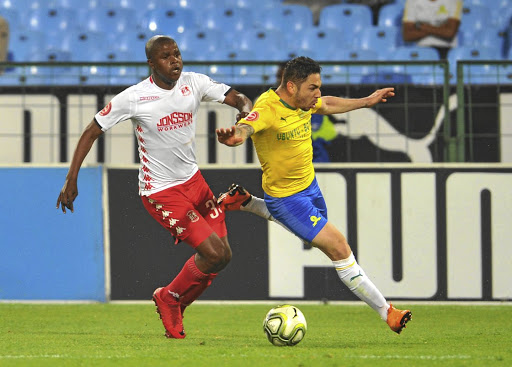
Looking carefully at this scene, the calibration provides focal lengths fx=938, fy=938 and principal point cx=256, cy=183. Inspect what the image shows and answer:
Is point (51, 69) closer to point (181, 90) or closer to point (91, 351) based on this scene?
point (181, 90)

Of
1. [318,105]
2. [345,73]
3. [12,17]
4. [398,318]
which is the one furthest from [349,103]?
[12,17]

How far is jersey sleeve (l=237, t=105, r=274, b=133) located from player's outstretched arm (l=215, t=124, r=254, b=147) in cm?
13

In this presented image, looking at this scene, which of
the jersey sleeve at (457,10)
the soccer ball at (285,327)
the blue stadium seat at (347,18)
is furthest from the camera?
the blue stadium seat at (347,18)

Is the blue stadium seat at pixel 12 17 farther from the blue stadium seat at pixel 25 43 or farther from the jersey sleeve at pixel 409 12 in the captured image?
the jersey sleeve at pixel 409 12

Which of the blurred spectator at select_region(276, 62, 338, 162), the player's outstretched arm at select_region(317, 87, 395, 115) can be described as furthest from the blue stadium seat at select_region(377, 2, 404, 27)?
the player's outstretched arm at select_region(317, 87, 395, 115)

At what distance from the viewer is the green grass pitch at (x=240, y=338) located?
198 inches

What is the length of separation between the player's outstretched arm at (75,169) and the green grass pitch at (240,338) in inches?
36.0

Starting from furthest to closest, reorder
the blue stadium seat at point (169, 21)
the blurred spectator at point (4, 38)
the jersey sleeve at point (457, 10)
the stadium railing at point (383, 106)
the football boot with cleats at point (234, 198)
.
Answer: the blue stadium seat at point (169, 21), the blurred spectator at point (4, 38), the jersey sleeve at point (457, 10), the stadium railing at point (383, 106), the football boot with cleats at point (234, 198)

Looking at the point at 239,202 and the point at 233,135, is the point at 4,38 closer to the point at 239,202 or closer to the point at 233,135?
the point at 239,202

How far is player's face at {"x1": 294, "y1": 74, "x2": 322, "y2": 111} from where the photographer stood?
19.9 ft

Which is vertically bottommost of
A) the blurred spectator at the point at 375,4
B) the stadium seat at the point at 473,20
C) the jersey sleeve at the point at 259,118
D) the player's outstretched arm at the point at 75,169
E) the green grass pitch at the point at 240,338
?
the green grass pitch at the point at 240,338

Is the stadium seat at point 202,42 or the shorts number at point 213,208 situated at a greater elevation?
the stadium seat at point 202,42

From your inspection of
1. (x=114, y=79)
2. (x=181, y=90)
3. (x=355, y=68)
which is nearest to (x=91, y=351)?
(x=181, y=90)

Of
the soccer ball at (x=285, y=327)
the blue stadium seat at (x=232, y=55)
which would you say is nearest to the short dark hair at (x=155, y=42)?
the soccer ball at (x=285, y=327)
